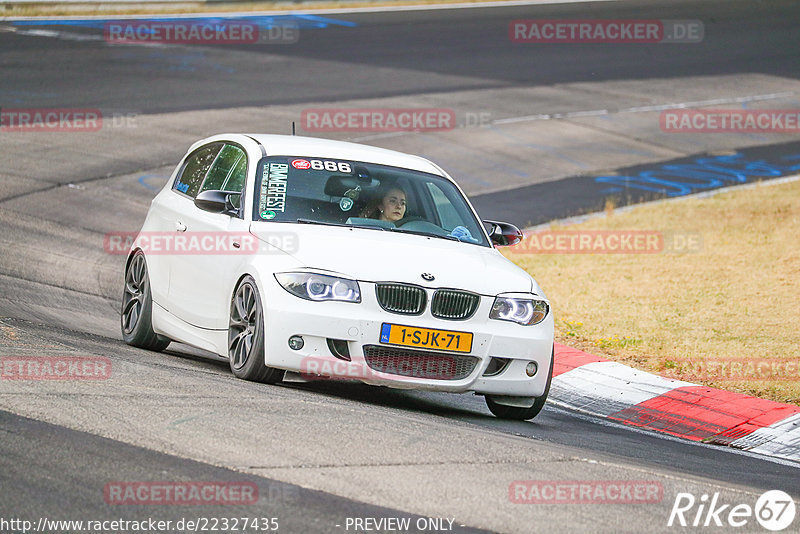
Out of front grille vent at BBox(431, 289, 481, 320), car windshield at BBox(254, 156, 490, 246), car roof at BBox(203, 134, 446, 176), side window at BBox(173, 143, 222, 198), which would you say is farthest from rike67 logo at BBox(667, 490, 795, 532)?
side window at BBox(173, 143, 222, 198)

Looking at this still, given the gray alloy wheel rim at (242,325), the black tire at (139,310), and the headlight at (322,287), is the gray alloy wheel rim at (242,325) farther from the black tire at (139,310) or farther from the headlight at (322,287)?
the black tire at (139,310)

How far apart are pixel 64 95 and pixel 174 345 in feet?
46.7

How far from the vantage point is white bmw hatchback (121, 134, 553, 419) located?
8.05 meters

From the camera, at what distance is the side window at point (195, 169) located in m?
10.1

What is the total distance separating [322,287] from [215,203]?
136cm

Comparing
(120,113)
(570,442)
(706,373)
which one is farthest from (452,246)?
(120,113)

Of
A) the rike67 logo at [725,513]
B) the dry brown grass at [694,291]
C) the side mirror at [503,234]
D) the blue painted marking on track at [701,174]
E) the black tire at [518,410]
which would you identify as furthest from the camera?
the blue painted marking on track at [701,174]

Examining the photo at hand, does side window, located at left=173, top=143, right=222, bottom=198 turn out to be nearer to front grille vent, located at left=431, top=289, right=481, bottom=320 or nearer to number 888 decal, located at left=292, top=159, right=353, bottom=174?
number 888 decal, located at left=292, top=159, right=353, bottom=174

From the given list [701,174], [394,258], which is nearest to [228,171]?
[394,258]

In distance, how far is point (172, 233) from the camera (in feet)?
32.3

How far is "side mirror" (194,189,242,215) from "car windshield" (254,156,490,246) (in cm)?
22

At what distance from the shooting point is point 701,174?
23.3m

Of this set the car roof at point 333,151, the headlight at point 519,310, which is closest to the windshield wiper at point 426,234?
the car roof at point 333,151

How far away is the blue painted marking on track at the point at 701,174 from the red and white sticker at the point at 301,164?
42.4 feet
